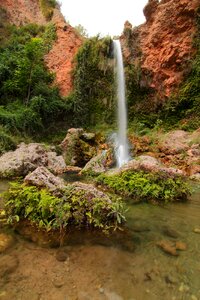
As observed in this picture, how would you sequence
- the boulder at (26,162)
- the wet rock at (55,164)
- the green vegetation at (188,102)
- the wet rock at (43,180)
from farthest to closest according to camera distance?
the green vegetation at (188,102)
the wet rock at (55,164)
the boulder at (26,162)
the wet rock at (43,180)

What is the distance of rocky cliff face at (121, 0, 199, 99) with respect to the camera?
1505 centimetres

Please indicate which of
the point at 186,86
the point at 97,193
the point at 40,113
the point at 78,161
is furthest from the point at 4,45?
the point at 97,193

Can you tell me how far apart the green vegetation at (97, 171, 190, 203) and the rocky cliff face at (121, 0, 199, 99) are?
11.2 m

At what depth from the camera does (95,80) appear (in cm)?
1803

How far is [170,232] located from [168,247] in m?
0.52

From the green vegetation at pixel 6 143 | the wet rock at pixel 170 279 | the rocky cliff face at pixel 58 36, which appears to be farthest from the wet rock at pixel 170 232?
the rocky cliff face at pixel 58 36

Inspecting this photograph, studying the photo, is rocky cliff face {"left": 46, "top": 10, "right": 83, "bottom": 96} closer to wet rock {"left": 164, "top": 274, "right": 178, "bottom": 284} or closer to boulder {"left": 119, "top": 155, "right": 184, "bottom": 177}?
boulder {"left": 119, "top": 155, "right": 184, "bottom": 177}

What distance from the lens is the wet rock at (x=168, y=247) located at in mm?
2867

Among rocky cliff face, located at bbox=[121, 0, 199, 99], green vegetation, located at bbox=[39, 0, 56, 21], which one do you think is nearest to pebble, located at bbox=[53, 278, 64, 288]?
rocky cliff face, located at bbox=[121, 0, 199, 99]

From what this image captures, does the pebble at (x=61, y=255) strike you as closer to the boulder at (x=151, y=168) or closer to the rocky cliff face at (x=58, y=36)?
the boulder at (x=151, y=168)

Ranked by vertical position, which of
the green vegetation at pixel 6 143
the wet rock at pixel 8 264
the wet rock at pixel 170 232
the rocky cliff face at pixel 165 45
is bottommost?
the wet rock at pixel 8 264

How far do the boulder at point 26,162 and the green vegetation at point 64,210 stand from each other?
4.04m

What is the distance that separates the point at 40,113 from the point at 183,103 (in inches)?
365

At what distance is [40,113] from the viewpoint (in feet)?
53.1
